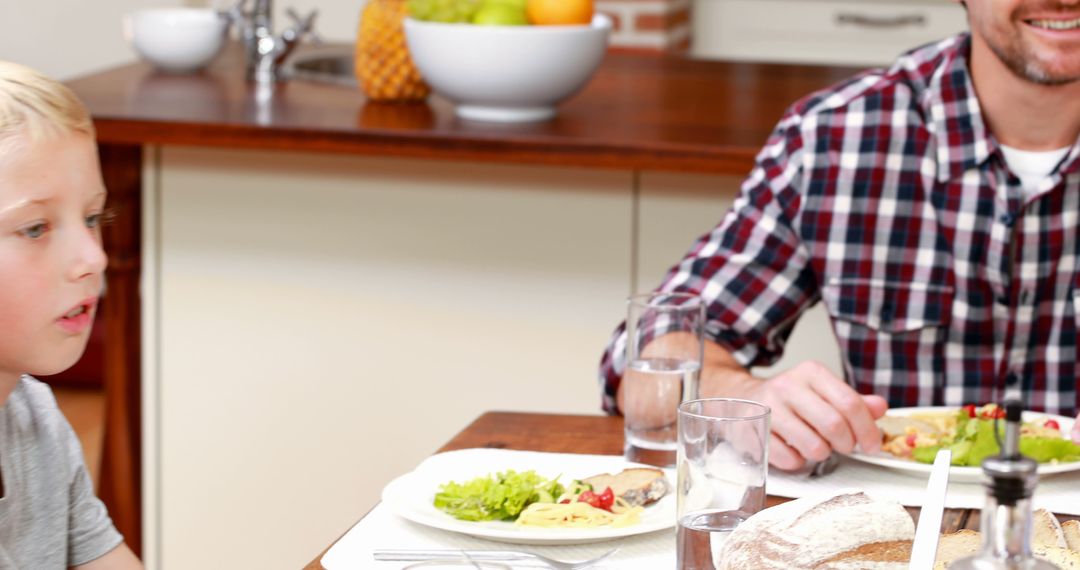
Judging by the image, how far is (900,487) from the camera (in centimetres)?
109

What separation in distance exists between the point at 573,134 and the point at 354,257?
408mm

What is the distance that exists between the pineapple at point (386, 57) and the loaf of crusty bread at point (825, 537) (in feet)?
4.83

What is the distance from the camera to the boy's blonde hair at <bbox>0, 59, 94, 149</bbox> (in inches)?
36.7

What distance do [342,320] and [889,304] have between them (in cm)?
91

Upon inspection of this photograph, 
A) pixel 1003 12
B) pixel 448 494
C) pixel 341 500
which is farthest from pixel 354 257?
pixel 448 494

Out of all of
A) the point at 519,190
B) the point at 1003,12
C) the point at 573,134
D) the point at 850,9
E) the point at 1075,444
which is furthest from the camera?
the point at 850,9

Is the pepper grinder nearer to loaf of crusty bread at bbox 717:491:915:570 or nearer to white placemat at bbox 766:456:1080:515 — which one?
loaf of crusty bread at bbox 717:491:915:570

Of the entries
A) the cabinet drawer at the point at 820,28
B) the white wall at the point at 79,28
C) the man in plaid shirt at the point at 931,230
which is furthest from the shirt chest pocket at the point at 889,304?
the white wall at the point at 79,28

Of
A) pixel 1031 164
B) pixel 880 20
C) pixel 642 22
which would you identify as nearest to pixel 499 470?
pixel 1031 164

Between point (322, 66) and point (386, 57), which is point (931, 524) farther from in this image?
point (322, 66)

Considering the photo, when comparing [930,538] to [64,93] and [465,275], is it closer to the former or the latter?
[64,93]

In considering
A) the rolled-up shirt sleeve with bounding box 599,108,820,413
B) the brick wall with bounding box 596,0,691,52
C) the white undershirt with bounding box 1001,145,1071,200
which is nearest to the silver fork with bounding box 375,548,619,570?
the rolled-up shirt sleeve with bounding box 599,108,820,413

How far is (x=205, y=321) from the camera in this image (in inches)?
86.8

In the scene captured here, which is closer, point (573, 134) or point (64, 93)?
point (64, 93)
